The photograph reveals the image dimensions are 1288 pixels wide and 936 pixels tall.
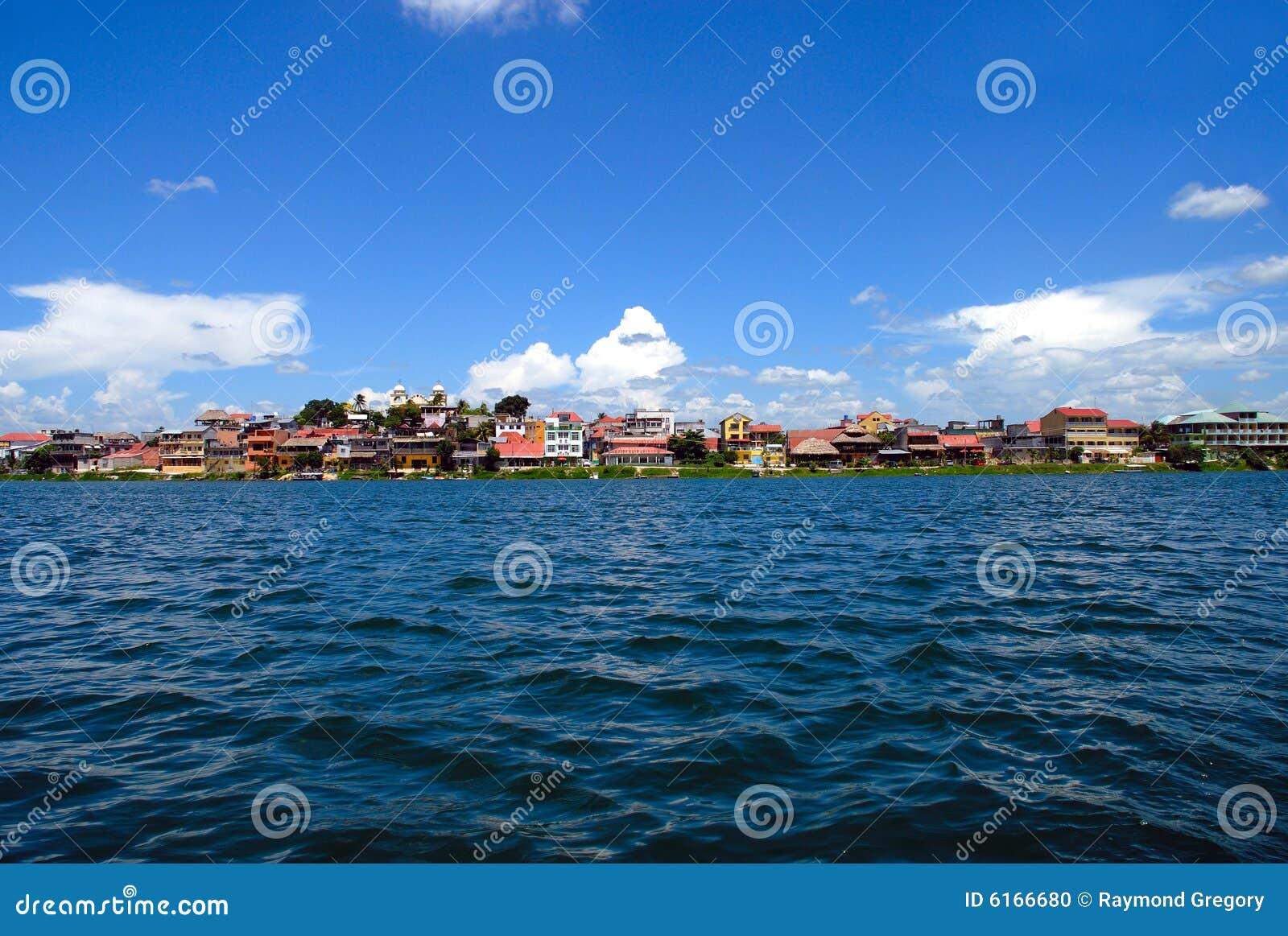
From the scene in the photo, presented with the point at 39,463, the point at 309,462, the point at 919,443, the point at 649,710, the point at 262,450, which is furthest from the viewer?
the point at 919,443

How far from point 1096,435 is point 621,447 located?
80.6m

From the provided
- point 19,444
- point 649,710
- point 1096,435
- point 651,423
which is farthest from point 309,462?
point 1096,435

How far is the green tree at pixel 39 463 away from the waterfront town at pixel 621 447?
10.9 inches

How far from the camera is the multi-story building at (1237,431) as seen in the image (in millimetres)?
113062

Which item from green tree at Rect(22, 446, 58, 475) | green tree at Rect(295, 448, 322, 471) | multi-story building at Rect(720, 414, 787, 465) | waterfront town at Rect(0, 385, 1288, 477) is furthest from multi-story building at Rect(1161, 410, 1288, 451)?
green tree at Rect(22, 446, 58, 475)

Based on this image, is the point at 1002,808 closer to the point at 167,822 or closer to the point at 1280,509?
the point at 167,822

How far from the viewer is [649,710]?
8.78m

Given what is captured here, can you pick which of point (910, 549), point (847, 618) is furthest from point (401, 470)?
point (847, 618)

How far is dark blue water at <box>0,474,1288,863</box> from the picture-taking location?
19.4ft

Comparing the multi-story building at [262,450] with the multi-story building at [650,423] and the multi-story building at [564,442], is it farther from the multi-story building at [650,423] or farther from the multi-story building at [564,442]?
the multi-story building at [650,423]

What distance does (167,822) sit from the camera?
6008 millimetres

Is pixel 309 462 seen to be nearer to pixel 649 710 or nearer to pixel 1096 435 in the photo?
pixel 649 710

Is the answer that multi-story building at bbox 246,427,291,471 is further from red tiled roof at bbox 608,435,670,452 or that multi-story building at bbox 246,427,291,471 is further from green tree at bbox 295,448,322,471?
red tiled roof at bbox 608,435,670,452

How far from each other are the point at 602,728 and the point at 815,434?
13199 cm
